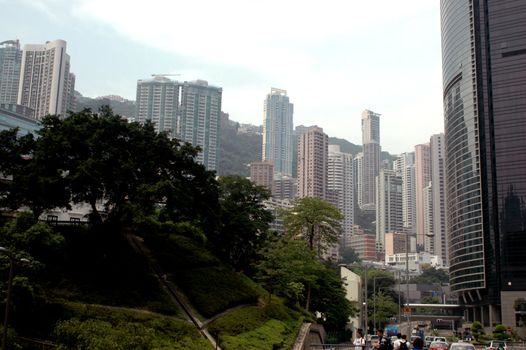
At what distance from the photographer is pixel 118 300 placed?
35812 millimetres

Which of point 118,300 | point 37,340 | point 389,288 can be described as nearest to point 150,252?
point 118,300

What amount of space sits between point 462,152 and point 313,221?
3093 inches

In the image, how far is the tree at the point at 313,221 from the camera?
64.6 meters

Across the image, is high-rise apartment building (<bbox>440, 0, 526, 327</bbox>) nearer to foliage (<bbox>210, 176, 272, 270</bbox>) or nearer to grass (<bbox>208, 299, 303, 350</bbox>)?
foliage (<bbox>210, 176, 272, 270</bbox>)

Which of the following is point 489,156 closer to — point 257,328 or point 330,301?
point 330,301

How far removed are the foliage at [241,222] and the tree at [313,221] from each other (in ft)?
16.8

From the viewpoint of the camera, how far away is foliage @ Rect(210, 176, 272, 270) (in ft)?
187

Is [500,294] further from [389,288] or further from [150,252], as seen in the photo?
[150,252]

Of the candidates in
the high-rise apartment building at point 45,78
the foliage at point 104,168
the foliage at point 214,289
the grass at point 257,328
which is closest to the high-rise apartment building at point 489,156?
the grass at point 257,328

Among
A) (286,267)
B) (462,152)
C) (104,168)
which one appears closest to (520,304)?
(462,152)

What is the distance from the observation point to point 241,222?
5684 centimetres

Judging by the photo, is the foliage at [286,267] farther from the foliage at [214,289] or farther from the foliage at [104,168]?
the foliage at [104,168]

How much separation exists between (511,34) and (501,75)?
875cm

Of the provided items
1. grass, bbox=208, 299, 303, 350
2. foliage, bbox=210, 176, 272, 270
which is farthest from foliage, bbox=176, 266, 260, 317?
foliage, bbox=210, 176, 272, 270
